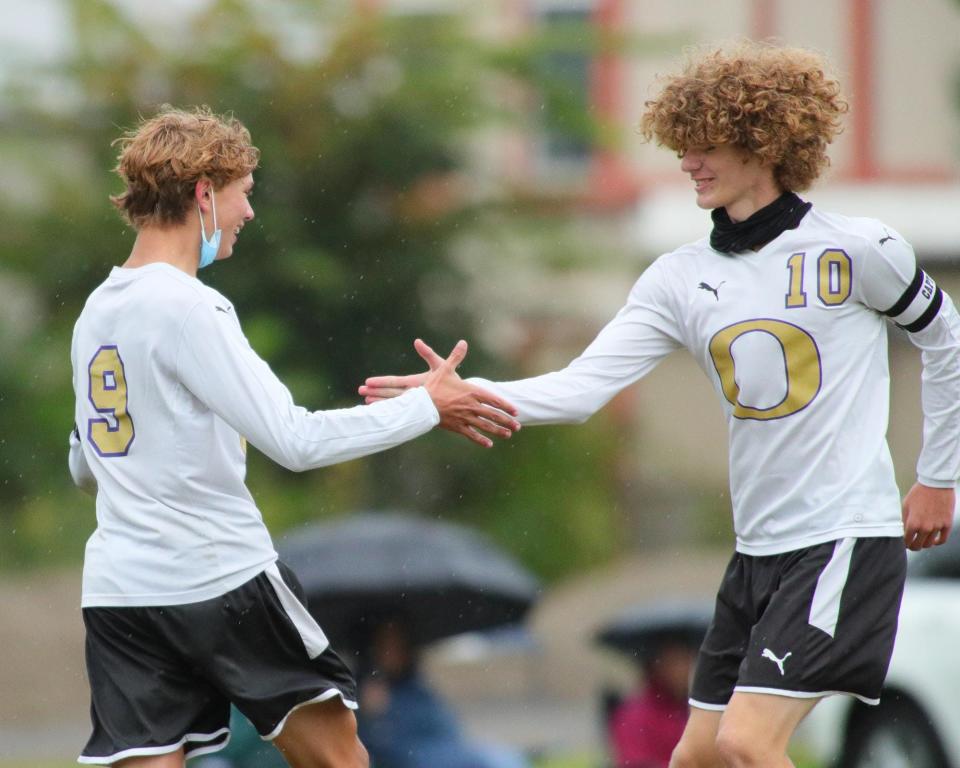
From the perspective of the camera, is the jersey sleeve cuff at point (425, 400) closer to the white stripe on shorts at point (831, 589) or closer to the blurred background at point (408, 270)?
the white stripe on shorts at point (831, 589)

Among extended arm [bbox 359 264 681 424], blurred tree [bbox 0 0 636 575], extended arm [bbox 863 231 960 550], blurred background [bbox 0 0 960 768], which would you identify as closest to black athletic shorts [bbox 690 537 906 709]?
extended arm [bbox 863 231 960 550]

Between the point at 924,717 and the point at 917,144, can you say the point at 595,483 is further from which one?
the point at 924,717

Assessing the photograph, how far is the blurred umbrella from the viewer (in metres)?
7.54

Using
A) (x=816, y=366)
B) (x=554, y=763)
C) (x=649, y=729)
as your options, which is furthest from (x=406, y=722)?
(x=816, y=366)

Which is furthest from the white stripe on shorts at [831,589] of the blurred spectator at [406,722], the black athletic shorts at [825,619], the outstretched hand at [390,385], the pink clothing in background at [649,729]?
the blurred spectator at [406,722]

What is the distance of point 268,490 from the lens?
47.6 feet

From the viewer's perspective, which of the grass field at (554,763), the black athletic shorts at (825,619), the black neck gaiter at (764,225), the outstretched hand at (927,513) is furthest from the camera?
the grass field at (554,763)

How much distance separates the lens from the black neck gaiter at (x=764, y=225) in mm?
4234

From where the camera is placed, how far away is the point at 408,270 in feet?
49.8

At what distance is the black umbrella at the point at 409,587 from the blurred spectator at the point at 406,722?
0.24m

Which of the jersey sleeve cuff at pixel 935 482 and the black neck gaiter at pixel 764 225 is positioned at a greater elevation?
the black neck gaiter at pixel 764 225

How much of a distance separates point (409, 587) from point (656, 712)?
1.61m

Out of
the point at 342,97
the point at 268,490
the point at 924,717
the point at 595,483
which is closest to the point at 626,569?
the point at 595,483

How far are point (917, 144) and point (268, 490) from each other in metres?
8.80
